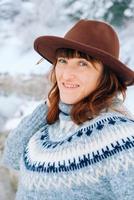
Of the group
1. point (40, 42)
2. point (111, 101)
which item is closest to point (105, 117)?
point (111, 101)

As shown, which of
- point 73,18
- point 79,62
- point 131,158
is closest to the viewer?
point 131,158

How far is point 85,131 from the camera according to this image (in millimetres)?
928

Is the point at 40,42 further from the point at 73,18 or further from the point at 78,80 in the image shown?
the point at 73,18

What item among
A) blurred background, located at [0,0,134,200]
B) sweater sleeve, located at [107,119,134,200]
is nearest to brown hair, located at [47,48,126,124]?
sweater sleeve, located at [107,119,134,200]

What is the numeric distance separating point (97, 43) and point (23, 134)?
0.32 meters

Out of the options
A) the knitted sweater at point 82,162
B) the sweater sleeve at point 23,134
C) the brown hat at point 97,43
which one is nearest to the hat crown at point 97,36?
the brown hat at point 97,43

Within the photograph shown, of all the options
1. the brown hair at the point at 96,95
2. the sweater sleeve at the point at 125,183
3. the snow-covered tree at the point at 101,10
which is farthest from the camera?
the snow-covered tree at the point at 101,10

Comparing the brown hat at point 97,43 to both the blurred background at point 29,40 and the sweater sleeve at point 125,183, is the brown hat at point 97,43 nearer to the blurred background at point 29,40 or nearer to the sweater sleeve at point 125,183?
the sweater sleeve at point 125,183

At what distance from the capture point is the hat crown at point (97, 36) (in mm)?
954

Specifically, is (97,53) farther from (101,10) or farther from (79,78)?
(101,10)

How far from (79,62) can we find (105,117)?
0.12 m

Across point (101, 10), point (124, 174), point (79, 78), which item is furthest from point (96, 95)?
point (101, 10)

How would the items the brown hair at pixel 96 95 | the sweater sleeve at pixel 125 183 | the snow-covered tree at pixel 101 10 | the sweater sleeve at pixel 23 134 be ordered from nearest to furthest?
the sweater sleeve at pixel 125 183 < the brown hair at pixel 96 95 < the sweater sleeve at pixel 23 134 < the snow-covered tree at pixel 101 10

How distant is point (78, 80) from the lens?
0.96m
